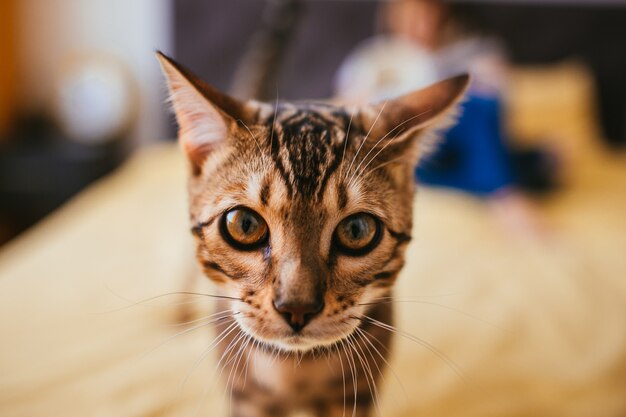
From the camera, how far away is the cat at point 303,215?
1.44 ft

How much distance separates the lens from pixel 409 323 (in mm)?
608

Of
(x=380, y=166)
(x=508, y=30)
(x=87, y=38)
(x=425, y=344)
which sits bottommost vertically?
(x=425, y=344)

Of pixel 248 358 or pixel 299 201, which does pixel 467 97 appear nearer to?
pixel 299 201

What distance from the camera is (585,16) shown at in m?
2.40

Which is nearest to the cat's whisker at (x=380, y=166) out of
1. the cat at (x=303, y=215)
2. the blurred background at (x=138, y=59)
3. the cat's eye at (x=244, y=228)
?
the cat at (x=303, y=215)

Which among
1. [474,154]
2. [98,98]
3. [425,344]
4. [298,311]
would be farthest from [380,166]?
[98,98]

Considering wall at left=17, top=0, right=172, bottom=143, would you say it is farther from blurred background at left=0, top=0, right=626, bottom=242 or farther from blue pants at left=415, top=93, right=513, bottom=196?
blue pants at left=415, top=93, right=513, bottom=196

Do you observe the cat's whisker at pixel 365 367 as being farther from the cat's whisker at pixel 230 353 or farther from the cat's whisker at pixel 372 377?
the cat's whisker at pixel 230 353

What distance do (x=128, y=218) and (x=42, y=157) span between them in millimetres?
1601

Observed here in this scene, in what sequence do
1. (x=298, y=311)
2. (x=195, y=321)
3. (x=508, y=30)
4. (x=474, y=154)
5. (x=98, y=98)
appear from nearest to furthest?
1. (x=298, y=311)
2. (x=195, y=321)
3. (x=474, y=154)
4. (x=508, y=30)
5. (x=98, y=98)

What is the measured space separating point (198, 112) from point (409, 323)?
0.36 m

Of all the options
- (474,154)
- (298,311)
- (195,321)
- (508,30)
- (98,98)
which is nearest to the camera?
(298,311)

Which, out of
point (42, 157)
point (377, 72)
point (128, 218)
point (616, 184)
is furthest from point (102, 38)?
point (616, 184)

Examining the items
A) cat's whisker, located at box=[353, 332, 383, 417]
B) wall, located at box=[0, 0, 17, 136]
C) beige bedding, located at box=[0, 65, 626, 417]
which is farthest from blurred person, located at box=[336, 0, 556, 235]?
wall, located at box=[0, 0, 17, 136]
